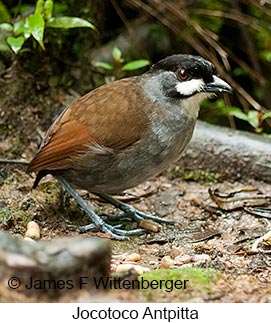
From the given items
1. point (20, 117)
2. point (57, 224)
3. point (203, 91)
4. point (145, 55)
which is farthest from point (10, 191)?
point (145, 55)

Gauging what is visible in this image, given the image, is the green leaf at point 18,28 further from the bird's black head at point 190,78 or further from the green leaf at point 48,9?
the bird's black head at point 190,78

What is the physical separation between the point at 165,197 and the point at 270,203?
70 centimetres

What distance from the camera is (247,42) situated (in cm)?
701

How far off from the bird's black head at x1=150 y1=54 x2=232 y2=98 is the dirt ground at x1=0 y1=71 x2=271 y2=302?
2.72 feet

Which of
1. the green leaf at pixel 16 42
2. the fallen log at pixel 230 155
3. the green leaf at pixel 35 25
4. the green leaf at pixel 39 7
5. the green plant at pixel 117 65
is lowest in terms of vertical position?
the fallen log at pixel 230 155

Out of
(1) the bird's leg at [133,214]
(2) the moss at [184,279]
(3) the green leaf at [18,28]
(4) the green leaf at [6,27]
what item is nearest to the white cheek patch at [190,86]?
(1) the bird's leg at [133,214]

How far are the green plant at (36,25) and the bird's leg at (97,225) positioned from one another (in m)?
1.00

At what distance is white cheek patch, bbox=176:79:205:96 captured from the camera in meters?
4.25

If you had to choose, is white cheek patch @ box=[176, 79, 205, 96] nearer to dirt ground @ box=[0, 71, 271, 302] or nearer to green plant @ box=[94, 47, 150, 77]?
dirt ground @ box=[0, 71, 271, 302]

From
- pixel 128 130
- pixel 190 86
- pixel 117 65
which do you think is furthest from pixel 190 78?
pixel 117 65

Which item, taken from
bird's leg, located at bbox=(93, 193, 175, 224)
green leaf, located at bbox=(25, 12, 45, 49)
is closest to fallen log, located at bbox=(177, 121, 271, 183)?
bird's leg, located at bbox=(93, 193, 175, 224)

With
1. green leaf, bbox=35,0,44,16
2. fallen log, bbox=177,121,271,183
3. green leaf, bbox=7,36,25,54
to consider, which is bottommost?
fallen log, bbox=177,121,271,183

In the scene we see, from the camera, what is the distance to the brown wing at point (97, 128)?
4141 mm

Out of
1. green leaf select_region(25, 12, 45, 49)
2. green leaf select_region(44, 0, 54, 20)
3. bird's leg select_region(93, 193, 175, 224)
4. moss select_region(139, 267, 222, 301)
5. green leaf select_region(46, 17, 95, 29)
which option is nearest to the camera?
moss select_region(139, 267, 222, 301)
